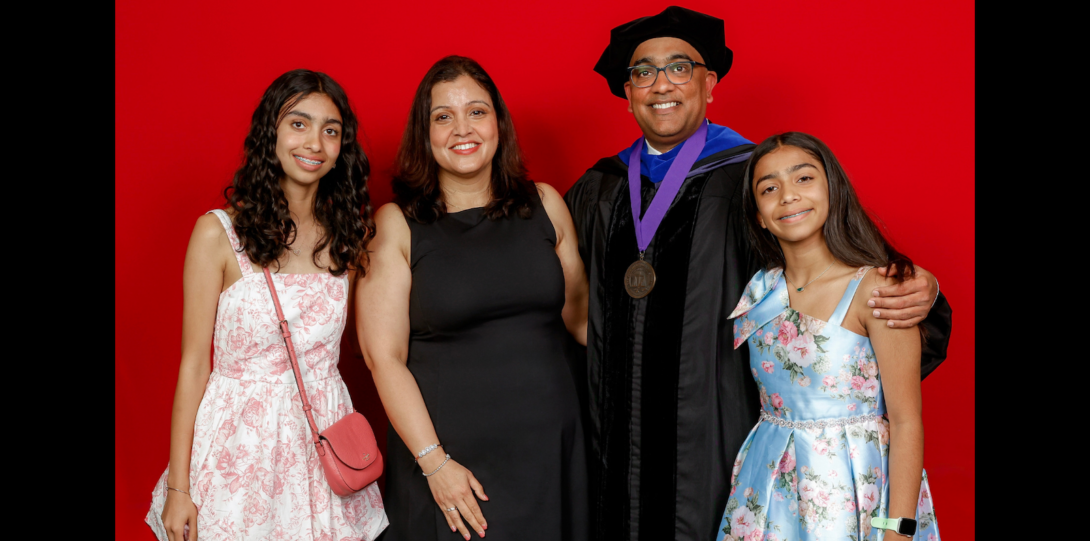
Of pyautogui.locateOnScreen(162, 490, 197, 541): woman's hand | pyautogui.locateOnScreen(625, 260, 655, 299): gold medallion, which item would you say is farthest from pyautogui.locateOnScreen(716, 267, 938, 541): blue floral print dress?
pyautogui.locateOnScreen(162, 490, 197, 541): woman's hand

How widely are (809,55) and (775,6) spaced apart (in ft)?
0.86

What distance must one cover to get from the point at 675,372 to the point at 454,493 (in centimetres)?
80

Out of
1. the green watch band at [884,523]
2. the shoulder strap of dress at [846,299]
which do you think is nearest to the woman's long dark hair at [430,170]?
the shoulder strap of dress at [846,299]

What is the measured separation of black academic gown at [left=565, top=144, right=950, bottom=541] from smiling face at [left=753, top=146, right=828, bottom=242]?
247mm

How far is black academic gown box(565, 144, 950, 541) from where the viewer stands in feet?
7.51

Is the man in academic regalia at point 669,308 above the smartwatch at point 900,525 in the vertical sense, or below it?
above

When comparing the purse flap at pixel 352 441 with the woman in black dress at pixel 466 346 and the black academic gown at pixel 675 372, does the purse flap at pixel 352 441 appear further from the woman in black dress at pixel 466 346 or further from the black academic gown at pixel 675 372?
the black academic gown at pixel 675 372

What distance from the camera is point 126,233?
3266 mm

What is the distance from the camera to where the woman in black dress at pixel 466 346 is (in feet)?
7.56

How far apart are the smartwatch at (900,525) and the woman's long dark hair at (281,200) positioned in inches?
66.4

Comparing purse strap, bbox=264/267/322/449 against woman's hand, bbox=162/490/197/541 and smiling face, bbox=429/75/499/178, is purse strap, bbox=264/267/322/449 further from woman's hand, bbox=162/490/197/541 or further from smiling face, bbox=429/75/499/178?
smiling face, bbox=429/75/499/178

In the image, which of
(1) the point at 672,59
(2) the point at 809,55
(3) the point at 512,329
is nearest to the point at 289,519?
(3) the point at 512,329

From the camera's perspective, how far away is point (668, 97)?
97.7 inches

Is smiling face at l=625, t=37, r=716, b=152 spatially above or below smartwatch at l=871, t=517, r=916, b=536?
above
